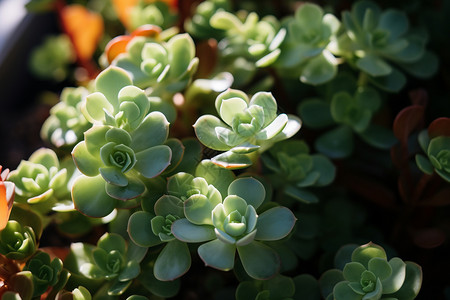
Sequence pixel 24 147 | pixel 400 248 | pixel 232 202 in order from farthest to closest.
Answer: pixel 24 147 < pixel 400 248 < pixel 232 202

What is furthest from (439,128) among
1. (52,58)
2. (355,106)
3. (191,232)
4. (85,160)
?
(52,58)

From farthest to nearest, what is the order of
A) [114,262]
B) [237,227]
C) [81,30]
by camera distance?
[81,30]
[114,262]
[237,227]

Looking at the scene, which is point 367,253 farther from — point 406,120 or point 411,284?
point 406,120

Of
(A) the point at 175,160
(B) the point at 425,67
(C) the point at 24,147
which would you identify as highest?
(A) the point at 175,160

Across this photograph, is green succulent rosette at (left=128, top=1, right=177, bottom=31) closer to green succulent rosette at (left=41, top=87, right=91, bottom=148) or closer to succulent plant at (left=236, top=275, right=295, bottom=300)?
green succulent rosette at (left=41, top=87, right=91, bottom=148)

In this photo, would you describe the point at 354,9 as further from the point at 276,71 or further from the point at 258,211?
the point at 258,211

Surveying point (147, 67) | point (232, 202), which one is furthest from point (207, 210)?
point (147, 67)
